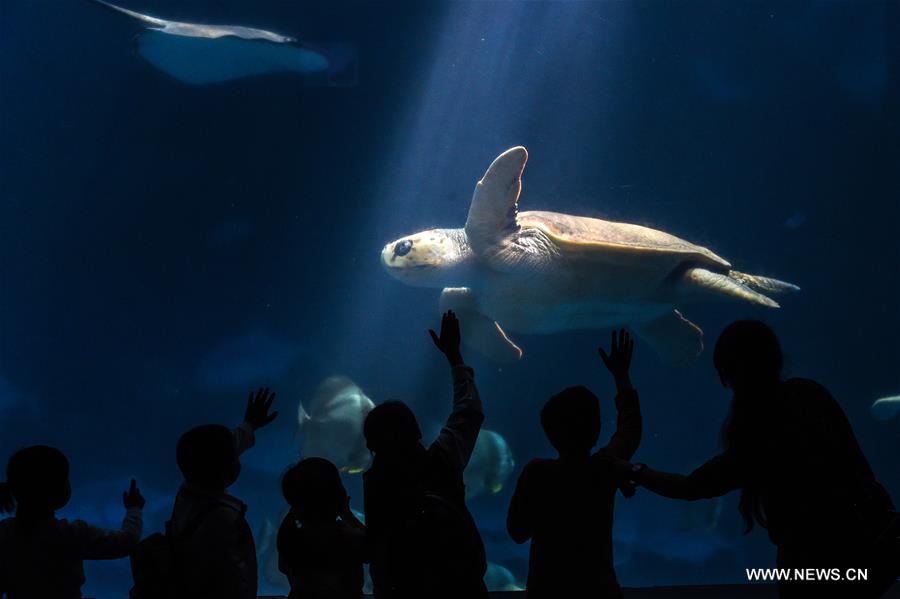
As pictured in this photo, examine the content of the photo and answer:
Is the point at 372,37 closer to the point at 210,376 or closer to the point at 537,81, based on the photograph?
the point at 537,81

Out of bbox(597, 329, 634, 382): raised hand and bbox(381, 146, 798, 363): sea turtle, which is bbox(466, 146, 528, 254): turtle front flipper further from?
bbox(597, 329, 634, 382): raised hand

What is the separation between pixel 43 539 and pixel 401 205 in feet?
25.5

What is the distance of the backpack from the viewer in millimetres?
1761

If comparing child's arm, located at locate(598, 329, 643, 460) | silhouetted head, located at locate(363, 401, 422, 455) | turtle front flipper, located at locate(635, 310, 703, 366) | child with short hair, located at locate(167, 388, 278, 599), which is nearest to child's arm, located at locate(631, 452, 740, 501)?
child's arm, located at locate(598, 329, 643, 460)

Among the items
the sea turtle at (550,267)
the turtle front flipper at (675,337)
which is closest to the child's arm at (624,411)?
the sea turtle at (550,267)

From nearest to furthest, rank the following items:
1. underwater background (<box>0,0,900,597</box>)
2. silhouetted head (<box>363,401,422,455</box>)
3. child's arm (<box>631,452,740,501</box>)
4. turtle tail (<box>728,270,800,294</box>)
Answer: child's arm (<box>631,452,740,501</box>), silhouetted head (<box>363,401,422,455</box>), turtle tail (<box>728,270,800,294</box>), underwater background (<box>0,0,900,597</box>)

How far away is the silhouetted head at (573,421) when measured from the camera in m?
1.77

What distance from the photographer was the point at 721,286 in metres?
5.93

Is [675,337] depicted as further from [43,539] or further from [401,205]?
[43,539]

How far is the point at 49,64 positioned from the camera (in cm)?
829

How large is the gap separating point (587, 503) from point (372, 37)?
8478 millimetres

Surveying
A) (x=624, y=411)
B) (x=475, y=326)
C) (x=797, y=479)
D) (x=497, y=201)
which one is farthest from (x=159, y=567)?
(x=475, y=326)

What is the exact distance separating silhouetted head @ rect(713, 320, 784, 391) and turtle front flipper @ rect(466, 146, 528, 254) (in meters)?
3.53

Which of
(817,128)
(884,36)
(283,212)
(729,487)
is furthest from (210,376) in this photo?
(884,36)
